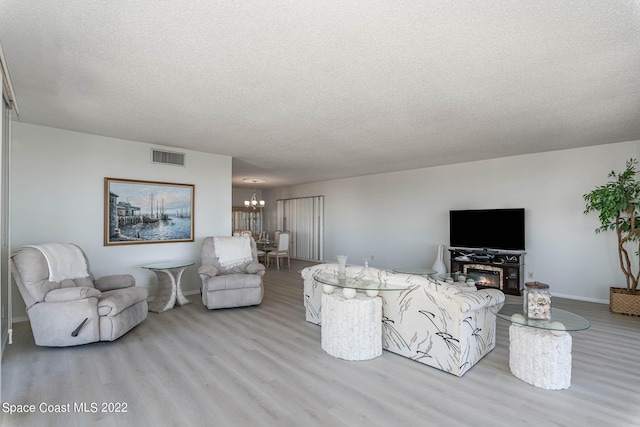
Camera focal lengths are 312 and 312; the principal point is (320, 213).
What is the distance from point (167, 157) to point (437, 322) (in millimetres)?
4666

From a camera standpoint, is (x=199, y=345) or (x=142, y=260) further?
(x=142, y=260)

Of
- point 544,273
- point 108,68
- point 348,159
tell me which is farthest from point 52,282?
point 544,273

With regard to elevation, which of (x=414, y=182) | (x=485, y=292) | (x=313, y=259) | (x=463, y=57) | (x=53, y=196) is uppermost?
(x=463, y=57)

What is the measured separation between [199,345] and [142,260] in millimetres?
2332

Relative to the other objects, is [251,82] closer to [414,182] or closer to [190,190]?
[190,190]

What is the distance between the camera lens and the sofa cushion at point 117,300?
319 centimetres

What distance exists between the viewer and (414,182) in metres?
7.20

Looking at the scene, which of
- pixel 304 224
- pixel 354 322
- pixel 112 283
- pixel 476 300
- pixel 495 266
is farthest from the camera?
pixel 304 224

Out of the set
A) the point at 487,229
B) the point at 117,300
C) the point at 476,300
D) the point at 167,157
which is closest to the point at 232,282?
the point at 117,300

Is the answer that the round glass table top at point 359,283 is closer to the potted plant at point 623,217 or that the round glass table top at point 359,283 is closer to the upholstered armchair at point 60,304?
the upholstered armchair at point 60,304

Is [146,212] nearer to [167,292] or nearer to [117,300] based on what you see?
[167,292]

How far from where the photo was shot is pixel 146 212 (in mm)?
4898

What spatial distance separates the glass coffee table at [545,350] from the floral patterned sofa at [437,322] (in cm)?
32

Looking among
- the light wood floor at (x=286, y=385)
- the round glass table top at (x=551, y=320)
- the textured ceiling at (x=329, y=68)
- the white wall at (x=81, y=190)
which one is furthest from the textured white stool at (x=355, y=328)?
the white wall at (x=81, y=190)
